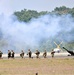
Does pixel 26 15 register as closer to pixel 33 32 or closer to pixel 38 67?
pixel 33 32

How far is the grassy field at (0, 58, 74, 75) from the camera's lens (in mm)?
50625

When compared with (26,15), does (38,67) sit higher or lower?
lower

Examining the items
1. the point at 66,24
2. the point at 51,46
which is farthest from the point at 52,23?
the point at 51,46

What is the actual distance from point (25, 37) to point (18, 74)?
3313 inches

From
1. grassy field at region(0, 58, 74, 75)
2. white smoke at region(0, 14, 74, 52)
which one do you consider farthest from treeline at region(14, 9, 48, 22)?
grassy field at region(0, 58, 74, 75)

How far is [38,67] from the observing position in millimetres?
57469

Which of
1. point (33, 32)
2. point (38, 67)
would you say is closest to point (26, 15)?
point (33, 32)

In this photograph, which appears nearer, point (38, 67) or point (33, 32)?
point (38, 67)

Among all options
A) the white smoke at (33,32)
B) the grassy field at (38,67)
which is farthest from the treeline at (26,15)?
the grassy field at (38,67)

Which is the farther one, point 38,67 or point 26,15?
point 26,15

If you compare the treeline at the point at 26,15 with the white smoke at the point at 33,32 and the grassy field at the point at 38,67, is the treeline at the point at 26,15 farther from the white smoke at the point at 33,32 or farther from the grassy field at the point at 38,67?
the grassy field at the point at 38,67

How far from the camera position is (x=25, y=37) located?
133125 mm

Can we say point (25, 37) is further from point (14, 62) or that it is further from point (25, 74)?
point (25, 74)

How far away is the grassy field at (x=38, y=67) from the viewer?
50.6m
